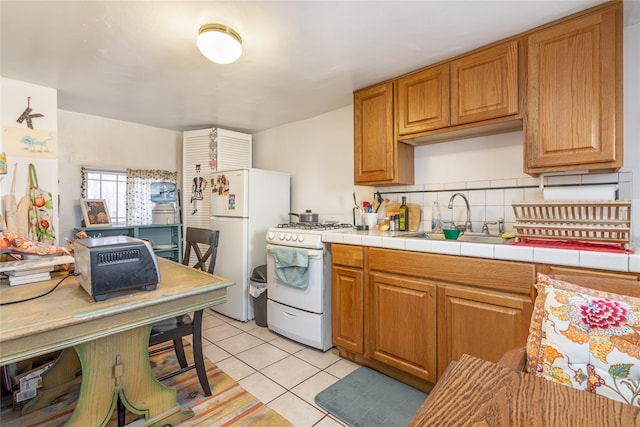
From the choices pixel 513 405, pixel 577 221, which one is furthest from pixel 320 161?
pixel 513 405

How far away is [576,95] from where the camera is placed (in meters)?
1.59

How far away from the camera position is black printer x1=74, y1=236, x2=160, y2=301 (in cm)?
117

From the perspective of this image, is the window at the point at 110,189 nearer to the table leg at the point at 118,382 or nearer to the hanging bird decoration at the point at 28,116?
the hanging bird decoration at the point at 28,116

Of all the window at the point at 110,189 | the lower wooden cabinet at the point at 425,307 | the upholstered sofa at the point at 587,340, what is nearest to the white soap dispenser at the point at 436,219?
the lower wooden cabinet at the point at 425,307

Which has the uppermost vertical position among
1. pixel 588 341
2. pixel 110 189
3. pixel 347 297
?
pixel 110 189

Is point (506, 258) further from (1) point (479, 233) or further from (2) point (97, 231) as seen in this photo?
(2) point (97, 231)

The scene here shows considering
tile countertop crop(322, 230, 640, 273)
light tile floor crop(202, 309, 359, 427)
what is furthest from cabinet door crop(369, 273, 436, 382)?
light tile floor crop(202, 309, 359, 427)

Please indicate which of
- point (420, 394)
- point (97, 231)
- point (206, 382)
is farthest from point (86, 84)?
point (420, 394)

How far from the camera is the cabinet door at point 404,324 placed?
181 centimetres

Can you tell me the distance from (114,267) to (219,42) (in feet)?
4.20

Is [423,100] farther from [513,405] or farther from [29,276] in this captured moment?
[29,276]

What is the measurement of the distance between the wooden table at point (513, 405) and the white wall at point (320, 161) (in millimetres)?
2287

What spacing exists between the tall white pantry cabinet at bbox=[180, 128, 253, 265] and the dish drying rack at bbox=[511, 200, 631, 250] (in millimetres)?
3119

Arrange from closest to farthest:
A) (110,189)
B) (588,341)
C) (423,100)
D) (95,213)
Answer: (588,341) → (423,100) → (95,213) → (110,189)
